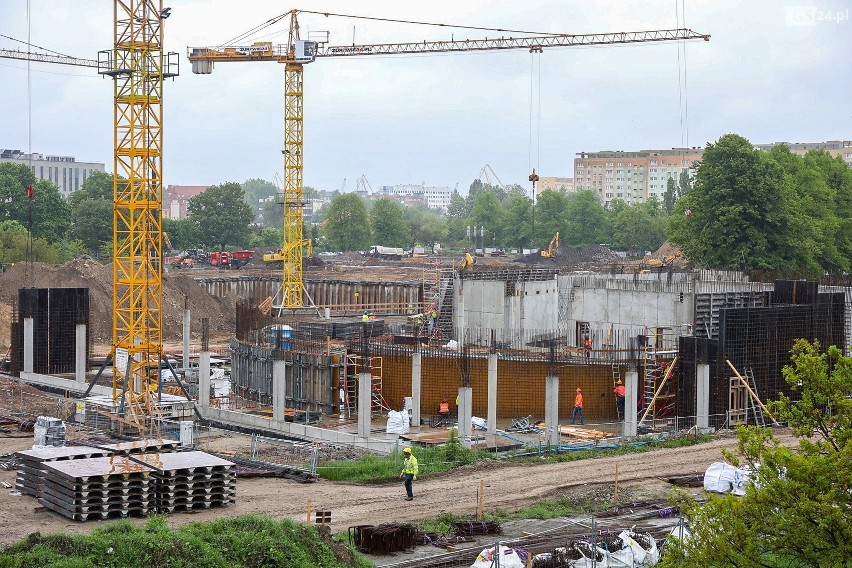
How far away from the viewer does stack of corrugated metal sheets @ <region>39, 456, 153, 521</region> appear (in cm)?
1869

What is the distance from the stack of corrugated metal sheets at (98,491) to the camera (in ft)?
61.3

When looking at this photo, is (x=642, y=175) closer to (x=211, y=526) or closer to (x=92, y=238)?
(x=92, y=238)

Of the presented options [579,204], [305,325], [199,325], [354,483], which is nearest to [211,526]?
[354,483]

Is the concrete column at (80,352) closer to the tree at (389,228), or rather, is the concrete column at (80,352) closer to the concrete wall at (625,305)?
the concrete wall at (625,305)

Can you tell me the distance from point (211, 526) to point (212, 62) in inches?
1849

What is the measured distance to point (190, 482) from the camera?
64.0 ft

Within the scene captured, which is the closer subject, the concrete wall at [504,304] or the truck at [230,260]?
the concrete wall at [504,304]

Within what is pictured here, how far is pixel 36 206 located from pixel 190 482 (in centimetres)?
7117

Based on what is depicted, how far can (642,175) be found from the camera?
19262 centimetres

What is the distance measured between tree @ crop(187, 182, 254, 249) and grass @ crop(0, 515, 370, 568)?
285 ft

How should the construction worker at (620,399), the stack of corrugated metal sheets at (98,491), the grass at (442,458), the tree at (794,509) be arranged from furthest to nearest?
the construction worker at (620,399), the grass at (442,458), the stack of corrugated metal sheets at (98,491), the tree at (794,509)

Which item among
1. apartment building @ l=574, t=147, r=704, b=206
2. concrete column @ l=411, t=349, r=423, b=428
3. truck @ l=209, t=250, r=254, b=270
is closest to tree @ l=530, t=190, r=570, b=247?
truck @ l=209, t=250, r=254, b=270

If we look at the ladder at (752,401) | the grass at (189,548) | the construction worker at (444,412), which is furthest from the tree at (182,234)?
the grass at (189,548)

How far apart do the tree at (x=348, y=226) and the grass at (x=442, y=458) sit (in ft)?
293
